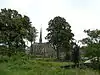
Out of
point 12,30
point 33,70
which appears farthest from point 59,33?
point 33,70

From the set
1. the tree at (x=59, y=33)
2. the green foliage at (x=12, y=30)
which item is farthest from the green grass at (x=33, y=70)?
the tree at (x=59, y=33)

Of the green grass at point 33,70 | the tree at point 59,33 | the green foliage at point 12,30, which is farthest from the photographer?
the tree at point 59,33

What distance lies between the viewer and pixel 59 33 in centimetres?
7400

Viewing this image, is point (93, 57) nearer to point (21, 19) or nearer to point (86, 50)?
Answer: point (86, 50)

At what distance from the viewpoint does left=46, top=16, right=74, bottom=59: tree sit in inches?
2896

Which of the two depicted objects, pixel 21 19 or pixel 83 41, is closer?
pixel 21 19

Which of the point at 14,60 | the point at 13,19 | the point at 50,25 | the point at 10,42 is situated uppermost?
the point at 50,25

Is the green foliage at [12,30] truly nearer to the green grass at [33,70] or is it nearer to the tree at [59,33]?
the green grass at [33,70]

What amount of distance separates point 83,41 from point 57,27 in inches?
1327

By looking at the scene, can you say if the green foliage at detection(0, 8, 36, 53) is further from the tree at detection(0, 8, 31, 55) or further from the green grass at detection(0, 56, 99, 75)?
the green grass at detection(0, 56, 99, 75)

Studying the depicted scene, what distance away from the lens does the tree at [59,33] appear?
73.6 metres

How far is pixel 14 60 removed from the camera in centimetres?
2169

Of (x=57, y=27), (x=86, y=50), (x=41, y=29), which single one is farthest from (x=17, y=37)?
(x=41, y=29)

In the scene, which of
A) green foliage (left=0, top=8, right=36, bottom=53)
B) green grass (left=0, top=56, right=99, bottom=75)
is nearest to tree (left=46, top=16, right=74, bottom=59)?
green foliage (left=0, top=8, right=36, bottom=53)
